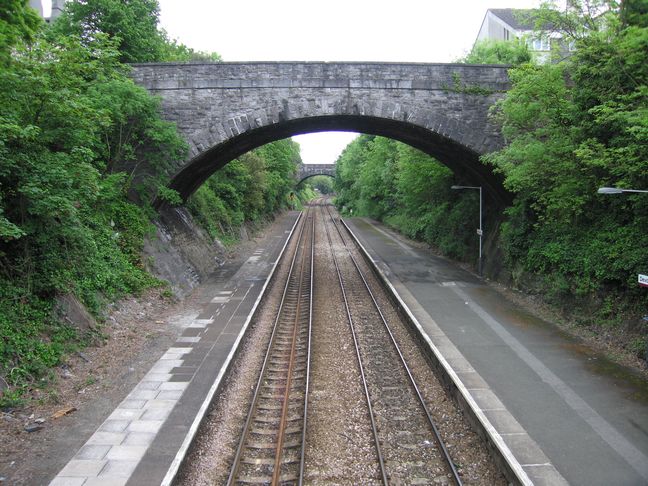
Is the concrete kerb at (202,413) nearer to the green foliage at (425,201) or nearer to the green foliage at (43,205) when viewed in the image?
the green foliage at (43,205)

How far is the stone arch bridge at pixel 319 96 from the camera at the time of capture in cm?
1880

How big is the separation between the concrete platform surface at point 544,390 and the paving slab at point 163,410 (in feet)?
18.3

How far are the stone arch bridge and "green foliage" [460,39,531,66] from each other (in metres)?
10.4

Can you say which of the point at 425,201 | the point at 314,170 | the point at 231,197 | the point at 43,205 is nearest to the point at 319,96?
the point at 43,205

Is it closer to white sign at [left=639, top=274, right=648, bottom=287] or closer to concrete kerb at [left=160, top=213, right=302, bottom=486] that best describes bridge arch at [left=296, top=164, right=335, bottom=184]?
concrete kerb at [left=160, top=213, right=302, bottom=486]

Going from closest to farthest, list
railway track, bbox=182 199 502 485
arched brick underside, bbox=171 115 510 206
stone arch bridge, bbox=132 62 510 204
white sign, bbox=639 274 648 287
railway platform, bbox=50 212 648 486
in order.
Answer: railway platform, bbox=50 212 648 486 < railway track, bbox=182 199 502 485 < white sign, bbox=639 274 648 287 < stone arch bridge, bbox=132 62 510 204 < arched brick underside, bbox=171 115 510 206

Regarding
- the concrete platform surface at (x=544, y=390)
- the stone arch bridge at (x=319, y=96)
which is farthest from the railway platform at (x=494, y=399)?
the stone arch bridge at (x=319, y=96)

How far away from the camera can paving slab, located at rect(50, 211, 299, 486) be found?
689cm

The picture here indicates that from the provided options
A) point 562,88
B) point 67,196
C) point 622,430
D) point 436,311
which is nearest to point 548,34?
point 562,88

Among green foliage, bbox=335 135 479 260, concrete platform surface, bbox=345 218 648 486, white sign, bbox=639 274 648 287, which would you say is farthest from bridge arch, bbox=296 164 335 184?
white sign, bbox=639 274 648 287

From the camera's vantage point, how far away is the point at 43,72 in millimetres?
10438

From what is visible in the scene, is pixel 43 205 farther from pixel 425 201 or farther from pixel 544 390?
pixel 425 201

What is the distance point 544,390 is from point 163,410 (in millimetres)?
7887

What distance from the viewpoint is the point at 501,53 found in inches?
1219
